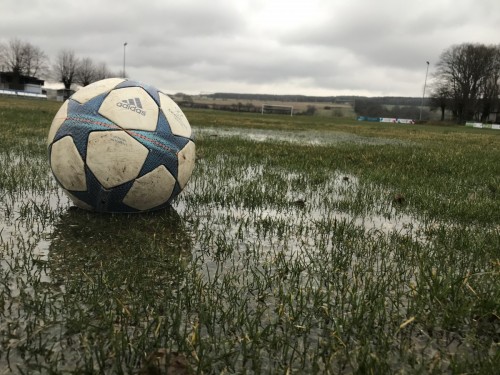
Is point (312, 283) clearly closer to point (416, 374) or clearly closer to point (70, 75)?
point (416, 374)

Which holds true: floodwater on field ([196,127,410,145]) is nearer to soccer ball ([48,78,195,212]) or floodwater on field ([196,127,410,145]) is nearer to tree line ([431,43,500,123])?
soccer ball ([48,78,195,212])

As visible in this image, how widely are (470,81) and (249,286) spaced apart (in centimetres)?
9501

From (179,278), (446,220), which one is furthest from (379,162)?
(179,278)

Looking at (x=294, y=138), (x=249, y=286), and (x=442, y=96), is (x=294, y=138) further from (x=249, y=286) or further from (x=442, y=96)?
(x=442, y=96)

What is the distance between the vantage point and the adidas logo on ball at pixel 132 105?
4477 mm

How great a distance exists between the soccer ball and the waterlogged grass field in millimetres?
257

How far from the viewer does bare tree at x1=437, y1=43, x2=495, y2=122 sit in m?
82.1

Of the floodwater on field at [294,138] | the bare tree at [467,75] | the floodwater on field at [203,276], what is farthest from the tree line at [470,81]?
the floodwater on field at [203,276]

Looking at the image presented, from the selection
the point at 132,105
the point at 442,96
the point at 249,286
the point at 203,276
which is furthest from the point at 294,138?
the point at 442,96

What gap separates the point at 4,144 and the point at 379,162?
29.6 ft

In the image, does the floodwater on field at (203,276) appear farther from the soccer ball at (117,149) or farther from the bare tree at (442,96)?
the bare tree at (442,96)

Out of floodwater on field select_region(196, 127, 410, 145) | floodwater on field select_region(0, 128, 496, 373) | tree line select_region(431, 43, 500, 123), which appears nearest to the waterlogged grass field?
floodwater on field select_region(0, 128, 496, 373)

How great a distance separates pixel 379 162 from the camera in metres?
10.3

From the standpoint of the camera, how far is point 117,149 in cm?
430
